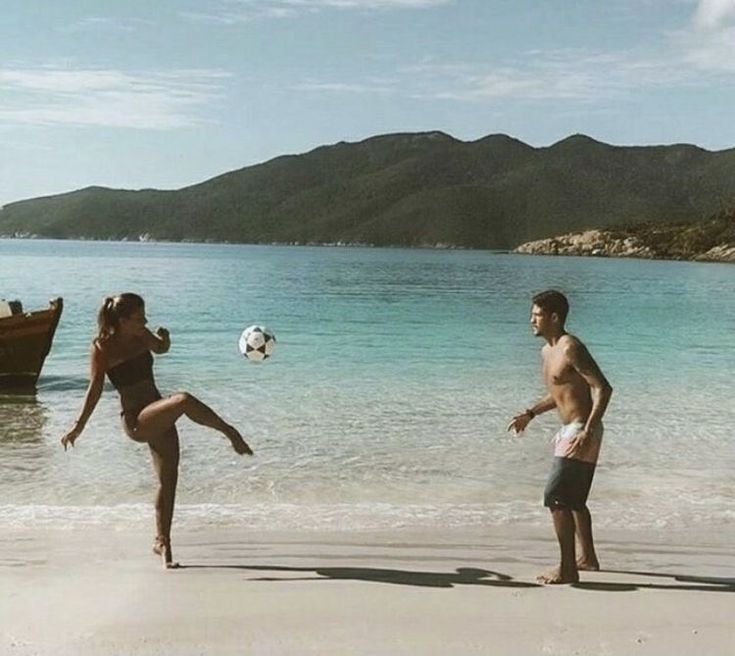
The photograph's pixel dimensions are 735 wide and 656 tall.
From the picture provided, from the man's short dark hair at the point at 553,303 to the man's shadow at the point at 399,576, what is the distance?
1.63m

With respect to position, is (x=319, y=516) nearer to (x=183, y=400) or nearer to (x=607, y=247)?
(x=183, y=400)

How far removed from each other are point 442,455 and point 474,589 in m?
5.79

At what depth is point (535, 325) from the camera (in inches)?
235

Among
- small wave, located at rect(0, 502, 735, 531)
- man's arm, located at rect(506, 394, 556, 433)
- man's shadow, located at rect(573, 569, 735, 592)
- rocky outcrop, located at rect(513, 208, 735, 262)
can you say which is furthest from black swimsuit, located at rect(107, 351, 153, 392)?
rocky outcrop, located at rect(513, 208, 735, 262)

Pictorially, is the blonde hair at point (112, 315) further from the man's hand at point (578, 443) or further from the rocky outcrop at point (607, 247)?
the rocky outcrop at point (607, 247)

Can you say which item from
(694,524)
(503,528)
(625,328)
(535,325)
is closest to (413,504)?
(503,528)

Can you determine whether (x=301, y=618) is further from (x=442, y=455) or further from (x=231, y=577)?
(x=442, y=455)

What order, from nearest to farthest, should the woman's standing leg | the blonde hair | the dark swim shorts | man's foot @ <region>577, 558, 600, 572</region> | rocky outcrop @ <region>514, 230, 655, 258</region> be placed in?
the dark swim shorts
the blonde hair
the woman's standing leg
man's foot @ <region>577, 558, 600, 572</region>
rocky outcrop @ <region>514, 230, 655, 258</region>

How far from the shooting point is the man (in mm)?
5871

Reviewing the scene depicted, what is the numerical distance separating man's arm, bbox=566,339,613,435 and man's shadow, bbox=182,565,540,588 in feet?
3.62

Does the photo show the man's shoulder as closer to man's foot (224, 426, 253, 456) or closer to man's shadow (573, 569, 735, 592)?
man's shadow (573, 569, 735, 592)

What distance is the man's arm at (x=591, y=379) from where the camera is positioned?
5781 mm

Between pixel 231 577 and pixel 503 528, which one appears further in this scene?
pixel 503 528

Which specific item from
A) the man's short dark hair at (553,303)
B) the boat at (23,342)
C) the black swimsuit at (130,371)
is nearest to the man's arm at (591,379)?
the man's short dark hair at (553,303)
